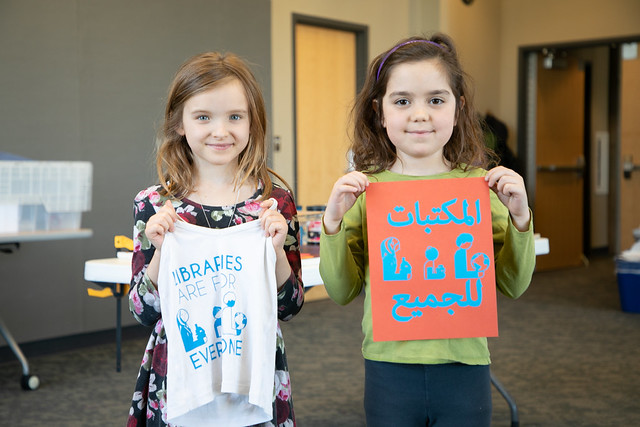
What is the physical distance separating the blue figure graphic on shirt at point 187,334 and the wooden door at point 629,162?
7414 millimetres

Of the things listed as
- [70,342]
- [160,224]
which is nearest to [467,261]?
[160,224]

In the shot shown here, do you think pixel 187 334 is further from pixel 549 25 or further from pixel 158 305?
pixel 549 25

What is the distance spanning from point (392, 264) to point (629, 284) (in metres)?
4.32

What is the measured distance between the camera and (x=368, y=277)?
1.42m

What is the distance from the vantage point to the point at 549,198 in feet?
24.2

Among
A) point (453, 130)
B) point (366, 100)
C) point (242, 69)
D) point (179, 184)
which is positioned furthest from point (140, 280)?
point (453, 130)

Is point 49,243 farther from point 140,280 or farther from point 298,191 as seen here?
point 140,280

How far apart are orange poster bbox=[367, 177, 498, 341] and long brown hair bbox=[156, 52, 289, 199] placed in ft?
0.84

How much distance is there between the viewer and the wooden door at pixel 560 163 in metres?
7.31

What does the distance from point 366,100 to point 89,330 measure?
10.9ft

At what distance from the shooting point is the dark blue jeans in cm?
129

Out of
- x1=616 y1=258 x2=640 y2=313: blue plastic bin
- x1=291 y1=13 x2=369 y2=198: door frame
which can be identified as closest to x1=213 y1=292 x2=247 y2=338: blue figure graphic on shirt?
x1=616 y1=258 x2=640 y2=313: blue plastic bin

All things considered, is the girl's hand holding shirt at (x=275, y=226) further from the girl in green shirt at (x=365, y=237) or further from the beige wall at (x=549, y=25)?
the beige wall at (x=549, y=25)

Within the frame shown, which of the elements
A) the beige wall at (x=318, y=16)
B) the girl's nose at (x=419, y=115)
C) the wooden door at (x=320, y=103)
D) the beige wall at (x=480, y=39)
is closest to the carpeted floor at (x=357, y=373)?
the wooden door at (x=320, y=103)
